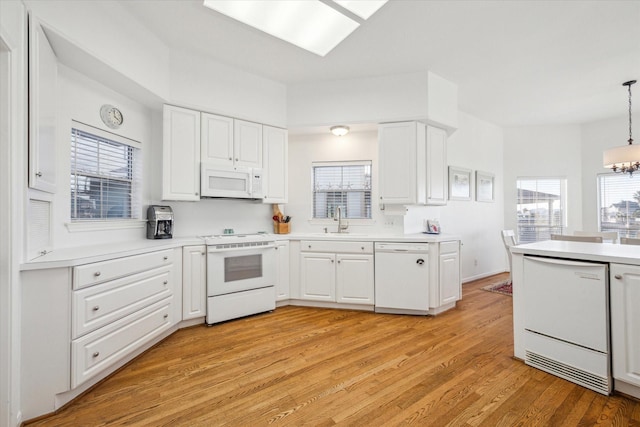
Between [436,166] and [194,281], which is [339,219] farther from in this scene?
[194,281]

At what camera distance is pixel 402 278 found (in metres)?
3.40

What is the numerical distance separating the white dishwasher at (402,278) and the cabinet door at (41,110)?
301cm

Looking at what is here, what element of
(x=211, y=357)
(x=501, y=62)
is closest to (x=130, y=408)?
(x=211, y=357)

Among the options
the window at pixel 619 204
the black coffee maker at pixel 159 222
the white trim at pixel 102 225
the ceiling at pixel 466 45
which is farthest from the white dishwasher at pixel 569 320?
the window at pixel 619 204

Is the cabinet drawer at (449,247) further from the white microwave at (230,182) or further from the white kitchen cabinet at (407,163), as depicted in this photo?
the white microwave at (230,182)

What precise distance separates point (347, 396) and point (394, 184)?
251 cm

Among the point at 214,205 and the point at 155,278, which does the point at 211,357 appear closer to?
the point at 155,278

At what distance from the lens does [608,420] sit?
1.66 m

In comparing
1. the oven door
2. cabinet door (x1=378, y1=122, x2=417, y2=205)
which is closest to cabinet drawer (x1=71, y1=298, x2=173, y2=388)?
the oven door

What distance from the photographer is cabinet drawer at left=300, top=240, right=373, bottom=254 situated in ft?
11.5

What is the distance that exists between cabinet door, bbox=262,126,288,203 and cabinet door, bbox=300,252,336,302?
85 cm

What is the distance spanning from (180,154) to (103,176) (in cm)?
73

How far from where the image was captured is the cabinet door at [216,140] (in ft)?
10.9

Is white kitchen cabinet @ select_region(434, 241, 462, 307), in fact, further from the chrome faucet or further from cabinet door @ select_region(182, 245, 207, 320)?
cabinet door @ select_region(182, 245, 207, 320)
